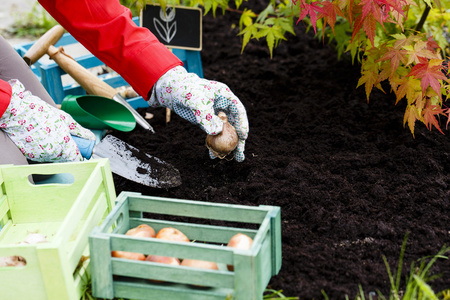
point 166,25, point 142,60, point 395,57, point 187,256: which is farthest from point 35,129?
point 395,57

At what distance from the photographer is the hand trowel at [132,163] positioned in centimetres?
212

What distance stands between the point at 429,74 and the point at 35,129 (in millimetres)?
1460

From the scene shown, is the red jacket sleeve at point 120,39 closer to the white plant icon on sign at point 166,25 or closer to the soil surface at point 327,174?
the soil surface at point 327,174

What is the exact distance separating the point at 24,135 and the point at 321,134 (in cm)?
128

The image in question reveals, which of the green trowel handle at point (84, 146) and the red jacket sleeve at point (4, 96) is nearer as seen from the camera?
the red jacket sleeve at point (4, 96)

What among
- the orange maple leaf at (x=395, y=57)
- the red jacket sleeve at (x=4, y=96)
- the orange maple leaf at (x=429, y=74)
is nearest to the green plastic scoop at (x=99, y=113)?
the red jacket sleeve at (x=4, y=96)

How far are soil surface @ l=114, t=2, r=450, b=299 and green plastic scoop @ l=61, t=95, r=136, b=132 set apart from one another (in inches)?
3.7

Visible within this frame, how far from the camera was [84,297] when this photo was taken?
152cm

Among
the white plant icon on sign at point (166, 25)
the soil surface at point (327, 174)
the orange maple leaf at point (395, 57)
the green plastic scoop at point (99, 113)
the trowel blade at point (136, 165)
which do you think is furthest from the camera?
the white plant icon on sign at point (166, 25)

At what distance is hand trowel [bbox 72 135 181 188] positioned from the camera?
2.12 meters

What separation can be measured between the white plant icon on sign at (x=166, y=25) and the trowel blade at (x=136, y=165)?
790 mm

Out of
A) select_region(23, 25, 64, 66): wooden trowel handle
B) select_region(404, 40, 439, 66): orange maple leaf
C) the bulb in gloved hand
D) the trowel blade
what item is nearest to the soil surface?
the trowel blade

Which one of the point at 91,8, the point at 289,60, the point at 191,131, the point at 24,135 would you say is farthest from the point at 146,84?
the point at 289,60

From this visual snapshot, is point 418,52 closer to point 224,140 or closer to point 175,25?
point 224,140
